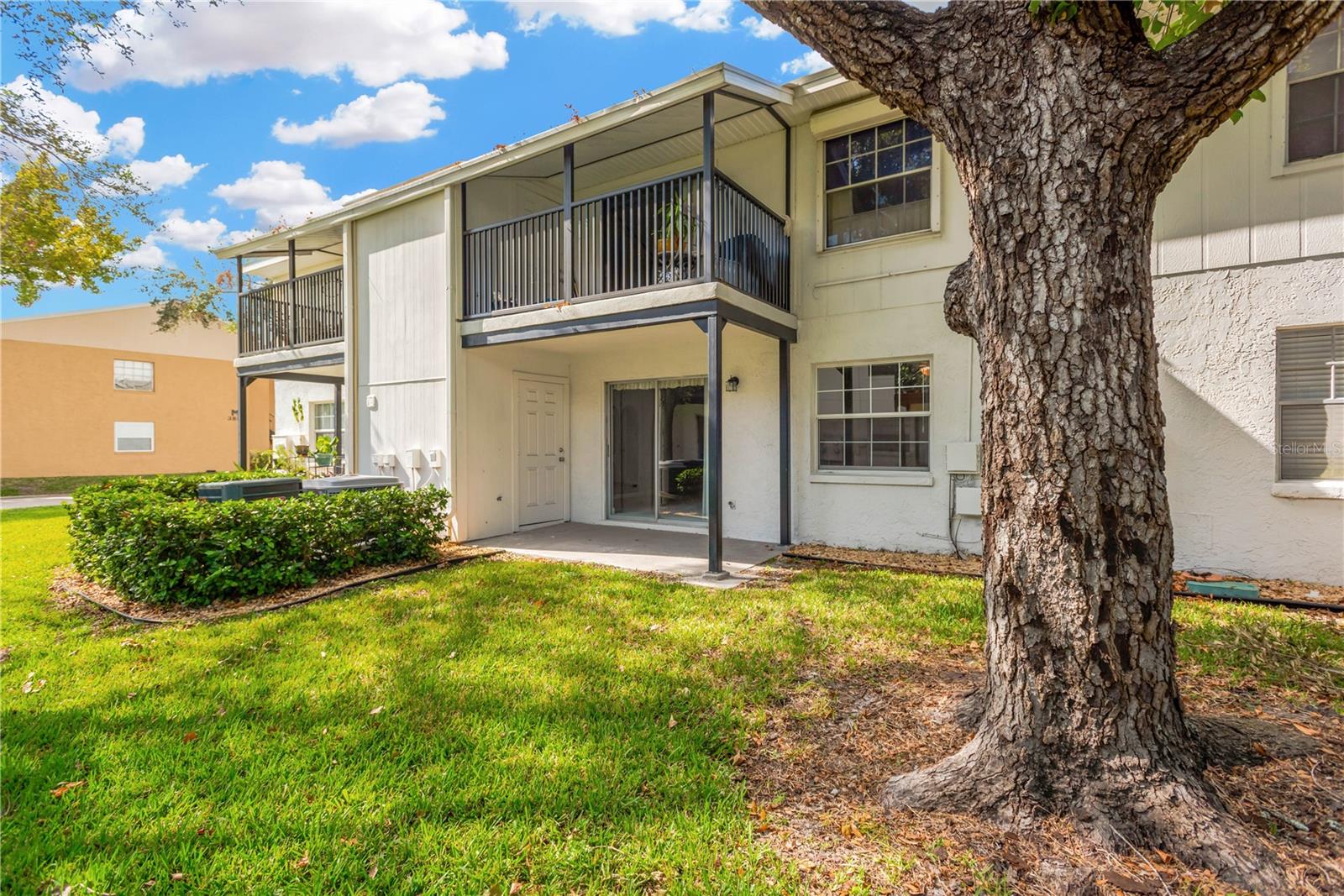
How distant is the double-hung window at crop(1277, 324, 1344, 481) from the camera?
17.7ft

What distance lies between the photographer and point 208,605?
543 cm

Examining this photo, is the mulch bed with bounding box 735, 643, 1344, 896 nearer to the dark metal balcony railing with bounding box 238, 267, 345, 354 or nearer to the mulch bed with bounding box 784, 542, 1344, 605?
the mulch bed with bounding box 784, 542, 1344, 605

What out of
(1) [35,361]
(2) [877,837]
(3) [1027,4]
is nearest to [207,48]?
(3) [1027,4]

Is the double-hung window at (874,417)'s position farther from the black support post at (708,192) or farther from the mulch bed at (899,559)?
the black support post at (708,192)

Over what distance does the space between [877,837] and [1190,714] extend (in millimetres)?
1902

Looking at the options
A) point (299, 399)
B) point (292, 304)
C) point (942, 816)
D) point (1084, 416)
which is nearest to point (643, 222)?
point (1084, 416)

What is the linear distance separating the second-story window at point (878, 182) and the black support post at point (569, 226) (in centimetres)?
341

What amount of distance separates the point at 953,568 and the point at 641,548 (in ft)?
12.7

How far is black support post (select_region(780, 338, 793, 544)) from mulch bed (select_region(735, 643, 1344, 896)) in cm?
456

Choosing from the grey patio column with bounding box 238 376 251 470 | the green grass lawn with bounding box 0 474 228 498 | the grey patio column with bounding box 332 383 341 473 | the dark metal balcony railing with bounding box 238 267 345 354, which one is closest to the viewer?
the dark metal balcony railing with bounding box 238 267 345 354

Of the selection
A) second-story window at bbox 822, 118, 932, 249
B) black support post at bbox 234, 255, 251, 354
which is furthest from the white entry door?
black support post at bbox 234, 255, 251, 354

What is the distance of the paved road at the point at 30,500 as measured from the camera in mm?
12638

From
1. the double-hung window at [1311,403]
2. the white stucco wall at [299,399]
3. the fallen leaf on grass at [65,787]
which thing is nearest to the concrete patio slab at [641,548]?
the fallen leaf on grass at [65,787]

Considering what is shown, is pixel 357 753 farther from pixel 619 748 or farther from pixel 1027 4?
pixel 1027 4
